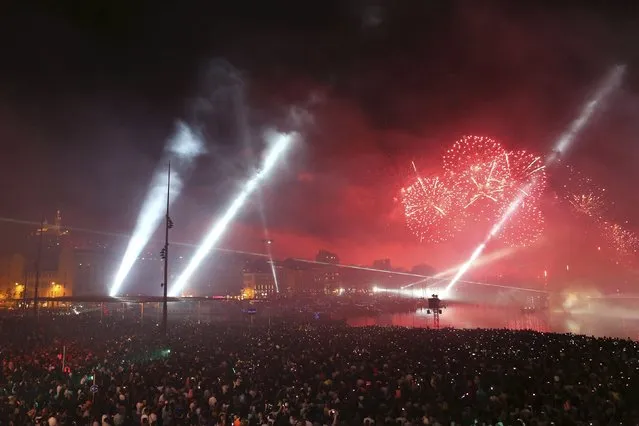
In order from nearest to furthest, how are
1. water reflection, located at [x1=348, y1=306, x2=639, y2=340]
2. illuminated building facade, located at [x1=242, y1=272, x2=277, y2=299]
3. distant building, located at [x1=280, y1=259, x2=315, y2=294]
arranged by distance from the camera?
water reflection, located at [x1=348, y1=306, x2=639, y2=340] → illuminated building facade, located at [x1=242, y1=272, x2=277, y2=299] → distant building, located at [x1=280, y1=259, x2=315, y2=294]

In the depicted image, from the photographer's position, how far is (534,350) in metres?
18.8

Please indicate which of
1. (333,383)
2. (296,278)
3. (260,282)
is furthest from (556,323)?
(296,278)

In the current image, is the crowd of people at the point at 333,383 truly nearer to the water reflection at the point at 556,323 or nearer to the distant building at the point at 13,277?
the water reflection at the point at 556,323

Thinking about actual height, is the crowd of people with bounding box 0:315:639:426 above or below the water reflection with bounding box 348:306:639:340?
above

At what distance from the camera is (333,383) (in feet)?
49.3

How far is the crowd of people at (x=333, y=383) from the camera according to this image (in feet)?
38.8

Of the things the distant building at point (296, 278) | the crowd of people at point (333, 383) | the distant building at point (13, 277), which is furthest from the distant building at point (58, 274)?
the distant building at point (296, 278)

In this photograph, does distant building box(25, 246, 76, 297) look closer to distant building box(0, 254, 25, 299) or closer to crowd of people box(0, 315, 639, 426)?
distant building box(0, 254, 25, 299)

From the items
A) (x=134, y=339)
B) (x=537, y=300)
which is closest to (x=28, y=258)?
(x=134, y=339)

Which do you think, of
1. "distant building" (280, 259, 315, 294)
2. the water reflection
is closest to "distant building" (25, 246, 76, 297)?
the water reflection

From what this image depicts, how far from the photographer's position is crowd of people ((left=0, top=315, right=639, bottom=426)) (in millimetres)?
11820

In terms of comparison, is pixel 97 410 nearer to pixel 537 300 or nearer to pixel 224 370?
pixel 224 370

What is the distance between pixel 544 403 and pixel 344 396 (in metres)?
5.64

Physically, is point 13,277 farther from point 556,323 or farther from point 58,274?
point 556,323
